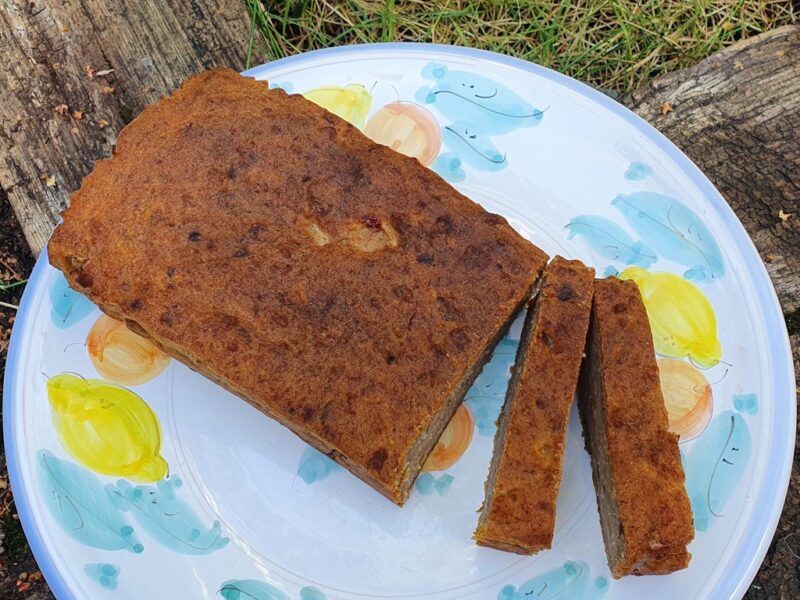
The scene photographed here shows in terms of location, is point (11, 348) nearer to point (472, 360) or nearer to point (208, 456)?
point (208, 456)

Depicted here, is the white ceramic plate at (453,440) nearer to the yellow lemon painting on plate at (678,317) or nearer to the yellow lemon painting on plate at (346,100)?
the yellow lemon painting on plate at (678,317)

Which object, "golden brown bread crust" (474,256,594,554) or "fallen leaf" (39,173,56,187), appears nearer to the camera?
"golden brown bread crust" (474,256,594,554)

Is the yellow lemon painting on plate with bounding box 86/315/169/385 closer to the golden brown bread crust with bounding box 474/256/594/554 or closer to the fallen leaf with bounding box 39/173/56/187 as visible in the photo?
the fallen leaf with bounding box 39/173/56/187

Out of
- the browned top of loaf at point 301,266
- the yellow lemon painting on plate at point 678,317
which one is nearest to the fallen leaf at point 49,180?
the browned top of loaf at point 301,266

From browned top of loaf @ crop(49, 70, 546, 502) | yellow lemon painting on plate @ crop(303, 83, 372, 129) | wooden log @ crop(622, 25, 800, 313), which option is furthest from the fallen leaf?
wooden log @ crop(622, 25, 800, 313)

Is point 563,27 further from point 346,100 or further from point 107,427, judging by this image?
point 107,427

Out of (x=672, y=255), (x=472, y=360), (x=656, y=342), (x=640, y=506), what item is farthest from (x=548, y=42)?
(x=640, y=506)
